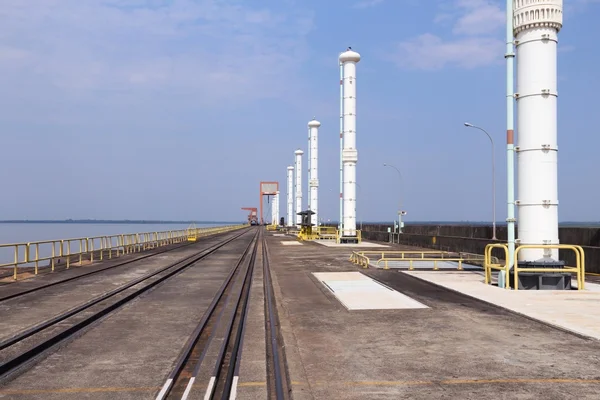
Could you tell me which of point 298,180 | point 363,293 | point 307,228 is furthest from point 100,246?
point 298,180

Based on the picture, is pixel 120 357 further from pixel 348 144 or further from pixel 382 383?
pixel 348 144

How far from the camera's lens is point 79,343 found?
405 inches

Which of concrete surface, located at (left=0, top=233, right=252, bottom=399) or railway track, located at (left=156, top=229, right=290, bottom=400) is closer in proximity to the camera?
railway track, located at (left=156, top=229, right=290, bottom=400)

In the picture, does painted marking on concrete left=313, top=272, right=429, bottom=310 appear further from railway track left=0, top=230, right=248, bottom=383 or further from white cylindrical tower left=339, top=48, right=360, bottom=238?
white cylindrical tower left=339, top=48, right=360, bottom=238

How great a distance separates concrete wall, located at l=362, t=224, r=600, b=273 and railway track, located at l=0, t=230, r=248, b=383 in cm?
1935

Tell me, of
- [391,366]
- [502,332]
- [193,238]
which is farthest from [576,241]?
[193,238]

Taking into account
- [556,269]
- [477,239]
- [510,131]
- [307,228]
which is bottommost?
[556,269]

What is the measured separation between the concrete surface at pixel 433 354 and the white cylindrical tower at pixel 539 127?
17.1ft

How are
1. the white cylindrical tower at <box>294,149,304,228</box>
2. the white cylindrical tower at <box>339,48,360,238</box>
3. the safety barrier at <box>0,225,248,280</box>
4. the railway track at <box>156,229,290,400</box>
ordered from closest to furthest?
the railway track at <box>156,229,290,400</box> < the safety barrier at <box>0,225,248,280</box> < the white cylindrical tower at <box>339,48,360,238</box> < the white cylindrical tower at <box>294,149,304,228</box>

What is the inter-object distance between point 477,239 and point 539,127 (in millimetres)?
20343

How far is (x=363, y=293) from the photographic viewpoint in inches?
688

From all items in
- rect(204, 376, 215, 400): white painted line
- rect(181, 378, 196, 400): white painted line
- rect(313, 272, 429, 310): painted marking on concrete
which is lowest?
rect(313, 272, 429, 310): painted marking on concrete

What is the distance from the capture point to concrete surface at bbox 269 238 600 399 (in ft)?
24.3

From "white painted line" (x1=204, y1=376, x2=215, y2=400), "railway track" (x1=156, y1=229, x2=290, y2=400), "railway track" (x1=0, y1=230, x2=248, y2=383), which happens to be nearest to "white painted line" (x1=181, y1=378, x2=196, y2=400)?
"railway track" (x1=156, y1=229, x2=290, y2=400)
